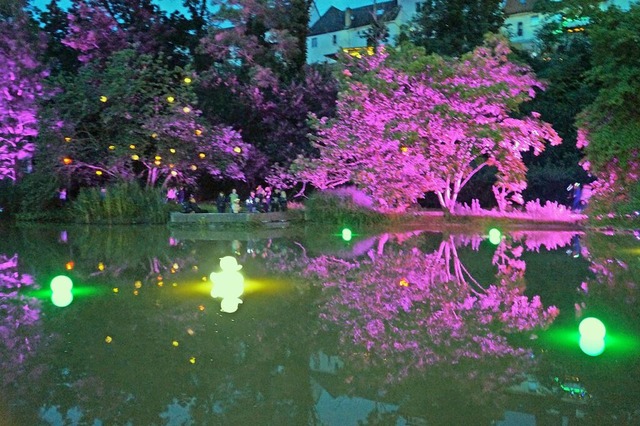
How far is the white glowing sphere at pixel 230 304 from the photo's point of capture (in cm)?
735

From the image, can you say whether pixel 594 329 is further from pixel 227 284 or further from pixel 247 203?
pixel 247 203

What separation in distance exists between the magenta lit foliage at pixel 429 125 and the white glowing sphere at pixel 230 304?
12.3m

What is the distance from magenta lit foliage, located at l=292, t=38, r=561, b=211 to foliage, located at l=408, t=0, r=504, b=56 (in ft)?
36.8

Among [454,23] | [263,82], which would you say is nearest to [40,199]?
[263,82]

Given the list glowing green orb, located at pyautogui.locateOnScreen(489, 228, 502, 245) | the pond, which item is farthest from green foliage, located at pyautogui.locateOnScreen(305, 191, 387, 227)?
the pond

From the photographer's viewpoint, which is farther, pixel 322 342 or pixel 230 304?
pixel 230 304

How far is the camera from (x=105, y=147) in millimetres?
22109

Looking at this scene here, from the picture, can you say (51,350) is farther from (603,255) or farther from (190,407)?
(603,255)

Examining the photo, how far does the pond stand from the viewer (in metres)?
4.36

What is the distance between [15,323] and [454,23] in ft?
99.6

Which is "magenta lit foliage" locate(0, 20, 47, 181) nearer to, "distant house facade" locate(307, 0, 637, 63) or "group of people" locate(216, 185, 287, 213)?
"group of people" locate(216, 185, 287, 213)

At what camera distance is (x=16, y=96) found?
1057 inches

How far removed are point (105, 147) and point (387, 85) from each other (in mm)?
10174

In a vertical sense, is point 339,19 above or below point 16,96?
above
